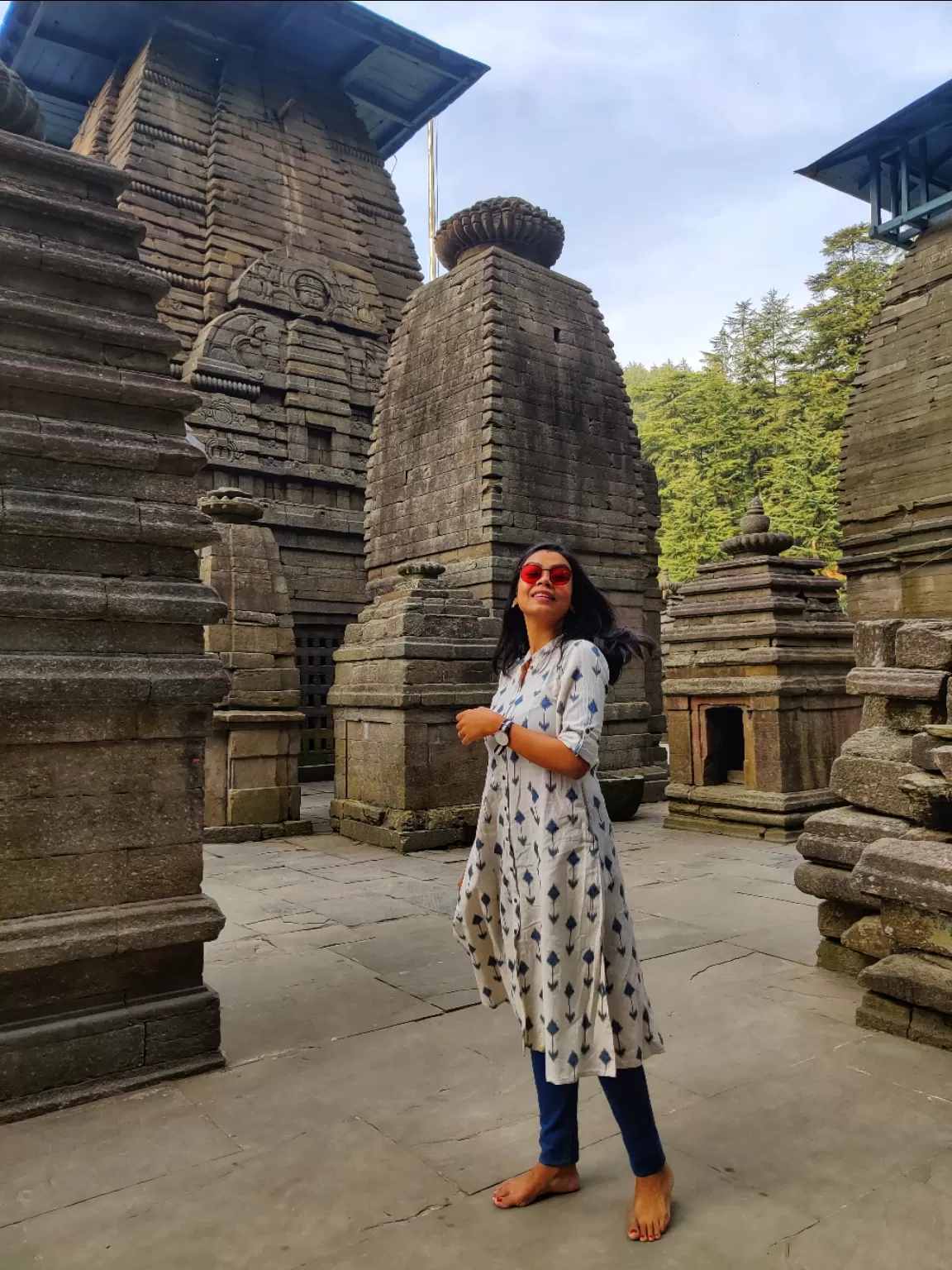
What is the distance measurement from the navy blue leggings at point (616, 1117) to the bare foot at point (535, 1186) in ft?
0.09

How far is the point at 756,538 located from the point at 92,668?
7.57m

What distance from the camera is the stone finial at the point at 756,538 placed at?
30.5 ft

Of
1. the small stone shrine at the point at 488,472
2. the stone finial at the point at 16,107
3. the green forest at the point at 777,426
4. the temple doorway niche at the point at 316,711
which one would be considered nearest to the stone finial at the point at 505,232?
the small stone shrine at the point at 488,472

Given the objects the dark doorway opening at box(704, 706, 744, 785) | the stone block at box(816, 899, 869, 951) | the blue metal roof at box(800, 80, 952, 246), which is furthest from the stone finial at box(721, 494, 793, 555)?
the blue metal roof at box(800, 80, 952, 246)

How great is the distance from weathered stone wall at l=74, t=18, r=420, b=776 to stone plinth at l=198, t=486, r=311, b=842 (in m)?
5.02

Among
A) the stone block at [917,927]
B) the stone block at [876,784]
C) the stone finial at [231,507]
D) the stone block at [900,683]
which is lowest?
the stone block at [917,927]

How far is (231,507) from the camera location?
942 centimetres

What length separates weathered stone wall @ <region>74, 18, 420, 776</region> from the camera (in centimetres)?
1520

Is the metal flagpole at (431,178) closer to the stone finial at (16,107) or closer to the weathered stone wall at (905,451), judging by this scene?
the weathered stone wall at (905,451)

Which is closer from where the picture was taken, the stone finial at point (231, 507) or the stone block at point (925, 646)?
the stone block at point (925, 646)

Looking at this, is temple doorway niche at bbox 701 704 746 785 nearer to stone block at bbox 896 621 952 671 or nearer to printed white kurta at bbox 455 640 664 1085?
stone block at bbox 896 621 952 671

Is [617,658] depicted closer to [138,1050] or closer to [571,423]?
[138,1050]

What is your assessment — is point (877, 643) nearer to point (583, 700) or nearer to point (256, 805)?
point (583, 700)

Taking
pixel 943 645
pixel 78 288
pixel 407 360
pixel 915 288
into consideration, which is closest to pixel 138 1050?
pixel 78 288
